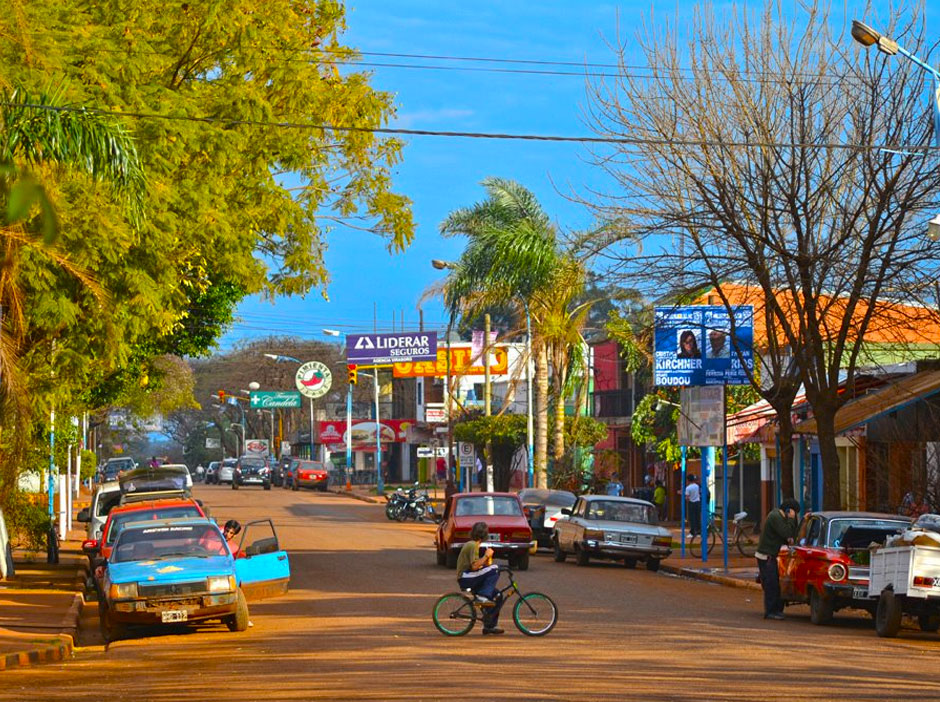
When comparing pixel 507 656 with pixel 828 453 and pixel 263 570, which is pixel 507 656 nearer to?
pixel 263 570

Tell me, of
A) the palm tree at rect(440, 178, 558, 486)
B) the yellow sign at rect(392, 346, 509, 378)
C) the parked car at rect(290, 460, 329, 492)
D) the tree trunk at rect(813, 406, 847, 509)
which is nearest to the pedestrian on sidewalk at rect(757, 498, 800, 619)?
the tree trunk at rect(813, 406, 847, 509)

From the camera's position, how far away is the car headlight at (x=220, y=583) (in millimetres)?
18344

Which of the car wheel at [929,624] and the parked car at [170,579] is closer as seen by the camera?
the parked car at [170,579]

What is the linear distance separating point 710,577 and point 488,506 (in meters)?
4.58

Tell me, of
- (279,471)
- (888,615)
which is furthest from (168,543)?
(279,471)

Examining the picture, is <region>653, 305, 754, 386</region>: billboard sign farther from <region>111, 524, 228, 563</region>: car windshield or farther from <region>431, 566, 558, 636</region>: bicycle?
<region>431, 566, 558, 636</region>: bicycle

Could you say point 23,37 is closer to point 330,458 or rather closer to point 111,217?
point 111,217

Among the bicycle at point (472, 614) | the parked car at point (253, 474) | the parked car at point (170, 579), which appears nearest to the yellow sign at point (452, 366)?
the parked car at point (253, 474)

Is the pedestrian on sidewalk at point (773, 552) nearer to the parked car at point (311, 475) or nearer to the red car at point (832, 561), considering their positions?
the red car at point (832, 561)

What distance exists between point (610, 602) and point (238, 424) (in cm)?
12012

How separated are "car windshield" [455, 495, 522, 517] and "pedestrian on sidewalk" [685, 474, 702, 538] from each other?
378 inches

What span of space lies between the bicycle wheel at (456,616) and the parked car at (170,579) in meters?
3.06

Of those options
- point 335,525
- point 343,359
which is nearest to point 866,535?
point 335,525

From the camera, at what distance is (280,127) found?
25344 mm
